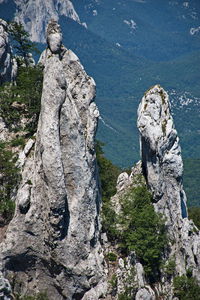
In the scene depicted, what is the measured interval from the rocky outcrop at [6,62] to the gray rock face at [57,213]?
14.8m

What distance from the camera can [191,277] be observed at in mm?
56531

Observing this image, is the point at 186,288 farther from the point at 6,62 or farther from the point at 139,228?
the point at 6,62

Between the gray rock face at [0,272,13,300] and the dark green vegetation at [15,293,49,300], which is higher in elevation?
the dark green vegetation at [15,293,49,300]

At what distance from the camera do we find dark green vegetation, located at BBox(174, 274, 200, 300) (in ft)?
178

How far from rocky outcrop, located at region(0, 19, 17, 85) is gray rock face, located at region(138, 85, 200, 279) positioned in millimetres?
20119

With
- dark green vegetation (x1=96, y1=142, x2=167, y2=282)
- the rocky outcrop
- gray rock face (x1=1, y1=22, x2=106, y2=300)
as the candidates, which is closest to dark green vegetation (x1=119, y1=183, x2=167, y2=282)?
dark green vegetation (x1=96, y1=142, x2=167, y2=282)

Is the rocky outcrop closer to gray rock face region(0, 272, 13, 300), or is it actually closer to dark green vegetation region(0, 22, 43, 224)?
dark green vegetation region(0, 22, 43, 224)

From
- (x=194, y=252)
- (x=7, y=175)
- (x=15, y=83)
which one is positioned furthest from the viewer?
(x=15, y=83)

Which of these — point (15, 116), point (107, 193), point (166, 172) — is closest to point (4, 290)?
point (107, 193)

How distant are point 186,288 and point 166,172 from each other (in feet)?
44.7

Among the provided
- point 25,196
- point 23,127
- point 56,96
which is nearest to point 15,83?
point 23,127

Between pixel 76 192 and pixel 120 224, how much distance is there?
8.17 m

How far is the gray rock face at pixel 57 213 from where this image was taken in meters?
50.7

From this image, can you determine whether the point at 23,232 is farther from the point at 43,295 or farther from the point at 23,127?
the point at 23,127
